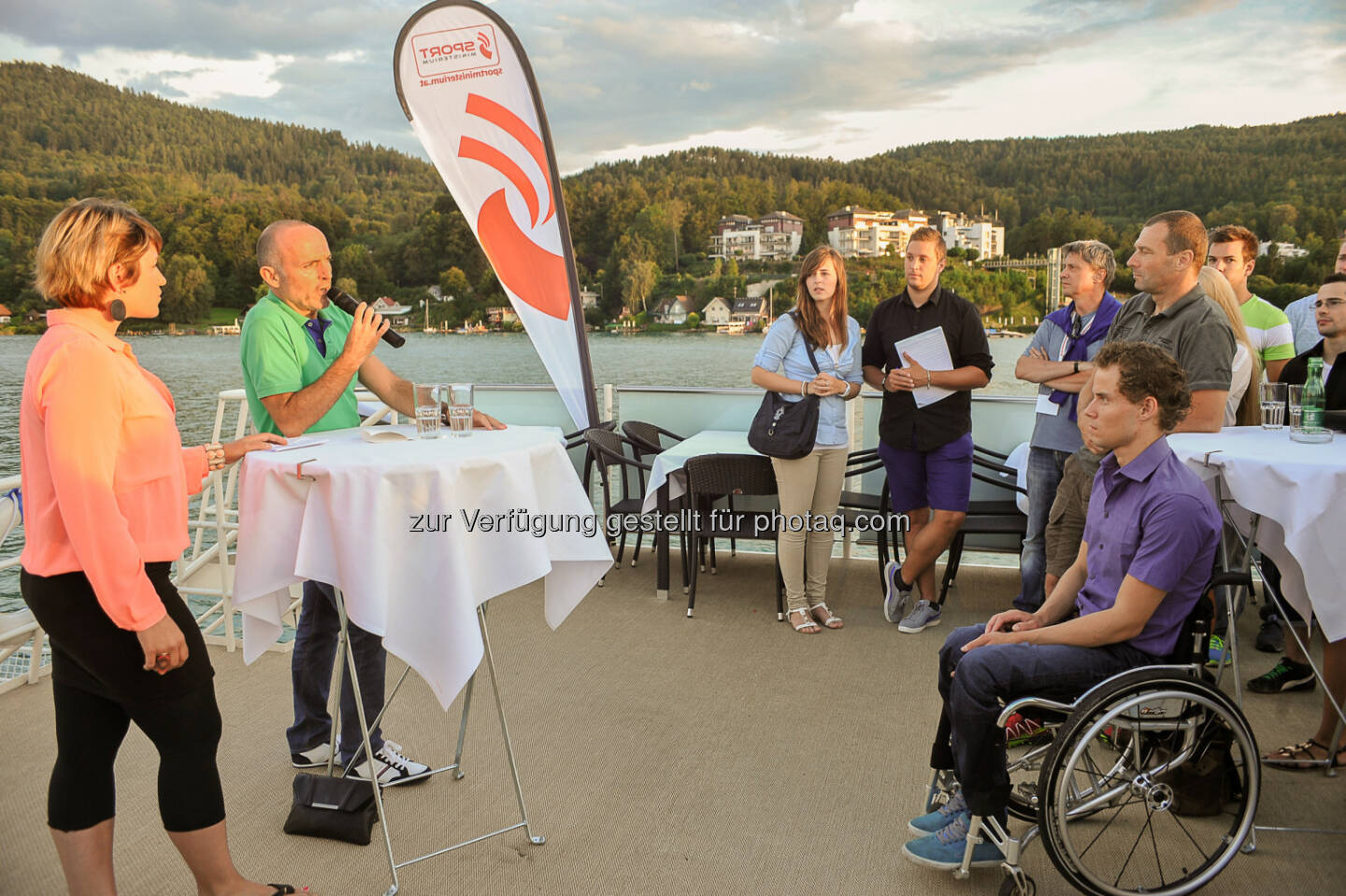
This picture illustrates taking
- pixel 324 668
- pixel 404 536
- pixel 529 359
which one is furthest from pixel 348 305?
pixel 529 359

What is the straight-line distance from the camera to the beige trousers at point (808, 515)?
3773mm


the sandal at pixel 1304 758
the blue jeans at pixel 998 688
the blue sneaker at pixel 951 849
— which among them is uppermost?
the blue jeans at pixel 998 688

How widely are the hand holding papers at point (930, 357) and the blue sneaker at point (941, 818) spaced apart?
2.00 metres

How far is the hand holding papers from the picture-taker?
371cm

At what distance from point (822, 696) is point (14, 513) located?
2.66 meters

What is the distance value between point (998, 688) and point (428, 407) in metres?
1.53

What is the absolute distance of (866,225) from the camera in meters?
9.12

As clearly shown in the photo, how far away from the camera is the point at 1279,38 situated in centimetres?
1263

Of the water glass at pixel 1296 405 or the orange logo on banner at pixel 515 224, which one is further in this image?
the orange logo on banner at pixel 515 224

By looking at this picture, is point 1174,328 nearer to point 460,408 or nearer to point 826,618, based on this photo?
point 826,618

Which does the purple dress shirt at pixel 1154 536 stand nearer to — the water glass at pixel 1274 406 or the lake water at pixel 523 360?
the water glass at pixel 1274 406

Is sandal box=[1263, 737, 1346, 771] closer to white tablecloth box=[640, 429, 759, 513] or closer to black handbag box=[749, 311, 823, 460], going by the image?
black handbag box=[749, 311, 823, 460]

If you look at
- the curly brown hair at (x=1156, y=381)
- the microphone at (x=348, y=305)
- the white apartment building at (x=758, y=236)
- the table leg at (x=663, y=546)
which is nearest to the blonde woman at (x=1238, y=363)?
the curly brown hair at (x=1156, y=381)

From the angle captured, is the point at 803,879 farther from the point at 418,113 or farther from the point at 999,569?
the point at 418,113
